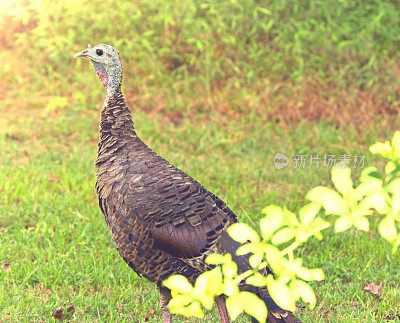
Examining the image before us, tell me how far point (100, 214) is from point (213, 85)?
3.64 metres

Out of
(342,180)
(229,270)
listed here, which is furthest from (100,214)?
(342,180)

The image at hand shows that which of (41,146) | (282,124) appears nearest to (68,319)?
(41,146)

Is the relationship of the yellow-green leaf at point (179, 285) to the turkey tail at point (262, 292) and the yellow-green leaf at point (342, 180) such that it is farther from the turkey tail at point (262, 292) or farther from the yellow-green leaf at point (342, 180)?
the turkey tail at point (262, 292)

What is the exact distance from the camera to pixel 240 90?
748 centimetres

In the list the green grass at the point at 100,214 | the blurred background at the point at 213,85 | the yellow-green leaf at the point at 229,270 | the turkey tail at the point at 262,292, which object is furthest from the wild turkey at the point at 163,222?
the blurred background at the point at 213,85

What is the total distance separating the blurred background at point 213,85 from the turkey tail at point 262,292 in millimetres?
2509

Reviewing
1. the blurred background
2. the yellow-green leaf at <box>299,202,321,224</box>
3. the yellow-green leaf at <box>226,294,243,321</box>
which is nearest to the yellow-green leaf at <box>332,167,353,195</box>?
the yellow-green leaf at <box>299,202,321,224</box>

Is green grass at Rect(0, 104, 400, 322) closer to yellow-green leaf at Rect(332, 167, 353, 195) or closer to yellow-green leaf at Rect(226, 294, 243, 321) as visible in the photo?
yellow-green leaf at Rect(226, 294, 243, 321)

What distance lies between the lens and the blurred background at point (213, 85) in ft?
19.5

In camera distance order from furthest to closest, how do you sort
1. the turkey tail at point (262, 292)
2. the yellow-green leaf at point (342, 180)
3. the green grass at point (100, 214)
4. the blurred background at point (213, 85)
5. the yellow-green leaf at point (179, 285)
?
the blurred background at point (213, 85), the green grass at point (100, 214), the turkey tail at point (262, 292), the yellow-green leaf at point (179, 285), the yellow-green leaf at point (342, 180)

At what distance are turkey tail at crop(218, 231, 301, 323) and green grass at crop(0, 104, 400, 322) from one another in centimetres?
81

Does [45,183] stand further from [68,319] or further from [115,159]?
[115,159]

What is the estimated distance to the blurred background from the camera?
235 inches

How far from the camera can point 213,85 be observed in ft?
24.9
